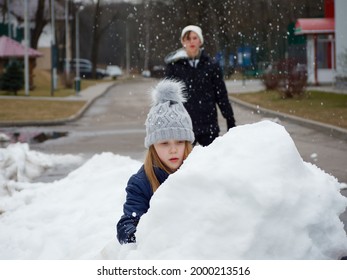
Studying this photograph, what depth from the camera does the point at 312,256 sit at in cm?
278

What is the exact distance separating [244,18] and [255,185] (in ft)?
79.4

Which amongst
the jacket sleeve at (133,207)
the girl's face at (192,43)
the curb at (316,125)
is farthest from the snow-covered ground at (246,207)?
the curb at (316,125)

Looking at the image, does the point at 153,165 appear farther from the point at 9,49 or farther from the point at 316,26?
the point at 316,26

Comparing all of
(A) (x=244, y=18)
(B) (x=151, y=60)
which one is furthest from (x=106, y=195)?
(B) (x=151, y=60)

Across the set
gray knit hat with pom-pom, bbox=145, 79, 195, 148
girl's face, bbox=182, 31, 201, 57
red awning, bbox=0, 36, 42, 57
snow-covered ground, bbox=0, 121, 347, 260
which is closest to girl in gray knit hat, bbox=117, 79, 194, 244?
gray knit hat with pom-pom, bbox=145, 79, 195, 148

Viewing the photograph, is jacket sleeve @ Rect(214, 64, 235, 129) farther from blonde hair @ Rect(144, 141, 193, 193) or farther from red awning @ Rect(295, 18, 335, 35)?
red awning @ Rect(295, 18, 335, 35)

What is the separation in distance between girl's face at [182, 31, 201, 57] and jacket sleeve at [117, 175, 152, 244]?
268 cm

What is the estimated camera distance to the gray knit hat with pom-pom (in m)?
3.52

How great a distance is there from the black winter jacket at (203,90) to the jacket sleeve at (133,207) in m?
3.01

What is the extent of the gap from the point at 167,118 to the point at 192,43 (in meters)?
2.64

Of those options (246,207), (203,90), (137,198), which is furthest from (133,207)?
(203,90)

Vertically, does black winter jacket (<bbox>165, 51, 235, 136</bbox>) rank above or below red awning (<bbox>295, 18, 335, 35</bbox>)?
below
